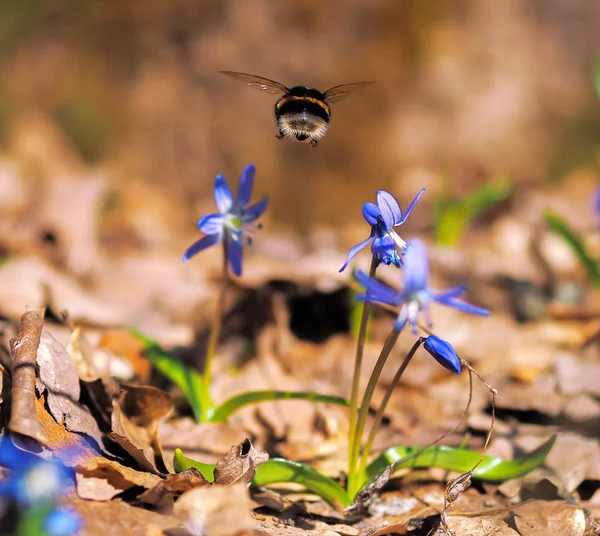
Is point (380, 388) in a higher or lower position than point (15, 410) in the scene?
higher

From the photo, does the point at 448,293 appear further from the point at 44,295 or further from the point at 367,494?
the point at 44,295

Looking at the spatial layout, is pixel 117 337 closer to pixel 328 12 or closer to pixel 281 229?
pixel 281 229

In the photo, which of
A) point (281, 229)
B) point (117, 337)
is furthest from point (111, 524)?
point (281, 229)

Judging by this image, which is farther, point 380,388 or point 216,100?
point 216,100

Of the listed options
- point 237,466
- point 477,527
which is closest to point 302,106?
point 237,466

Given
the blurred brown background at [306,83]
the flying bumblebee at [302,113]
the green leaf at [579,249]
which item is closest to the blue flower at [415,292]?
the flying bumblebee at [302,113]

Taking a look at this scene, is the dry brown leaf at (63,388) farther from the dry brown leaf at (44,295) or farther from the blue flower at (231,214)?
the dry brown leaf at (44,295)
